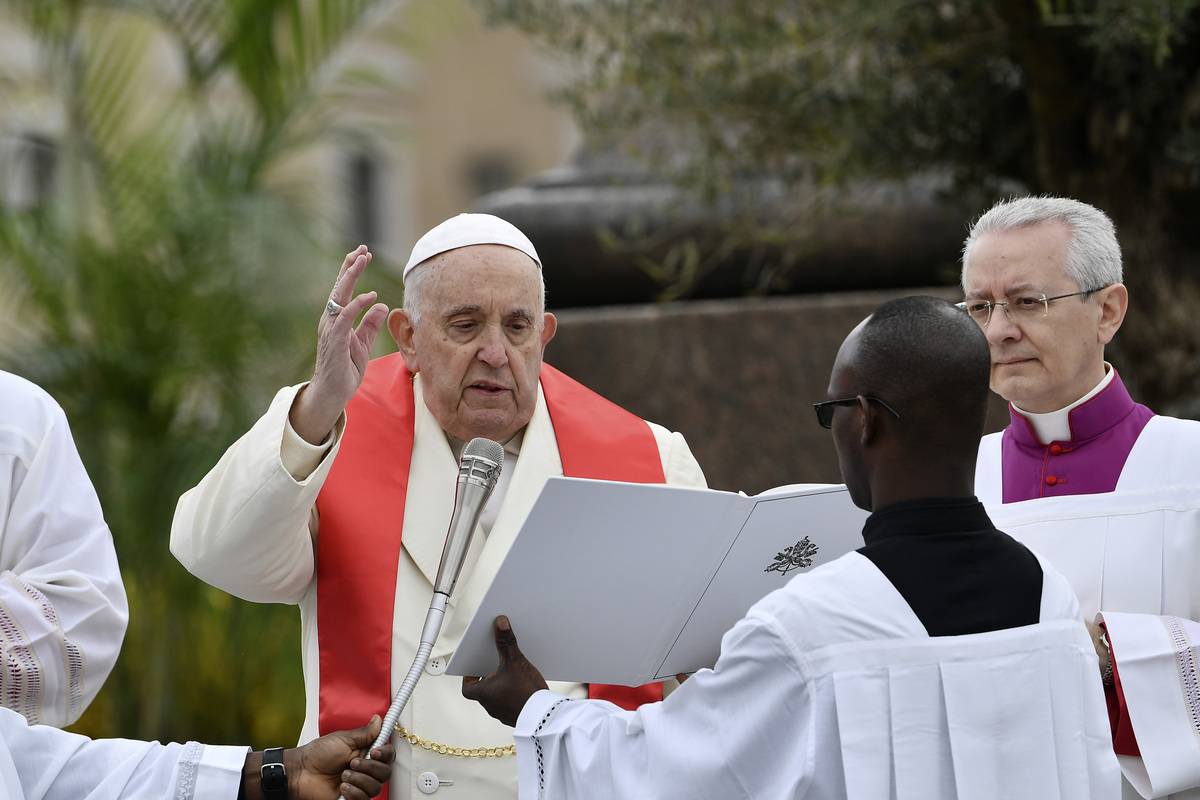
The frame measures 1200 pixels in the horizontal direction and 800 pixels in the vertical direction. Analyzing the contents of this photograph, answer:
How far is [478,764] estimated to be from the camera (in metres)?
3.48

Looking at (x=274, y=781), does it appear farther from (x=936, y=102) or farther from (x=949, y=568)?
(x=936, y=102)

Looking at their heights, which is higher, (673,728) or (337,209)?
(337,209)

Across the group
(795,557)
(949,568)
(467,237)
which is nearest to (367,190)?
(467,237)

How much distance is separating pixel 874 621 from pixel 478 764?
1.09m

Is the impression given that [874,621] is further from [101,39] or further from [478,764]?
[101,39]

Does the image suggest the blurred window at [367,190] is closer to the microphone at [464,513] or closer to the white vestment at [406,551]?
the white vestment at [406,551]

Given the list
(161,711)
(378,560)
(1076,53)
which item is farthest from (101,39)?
(378,560)

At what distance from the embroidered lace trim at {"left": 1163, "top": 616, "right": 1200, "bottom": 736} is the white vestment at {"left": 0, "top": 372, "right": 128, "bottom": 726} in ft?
6.81

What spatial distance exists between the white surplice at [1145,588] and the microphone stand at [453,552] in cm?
118

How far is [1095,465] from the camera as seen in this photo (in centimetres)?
357

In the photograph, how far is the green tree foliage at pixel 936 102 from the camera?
5.48 metres

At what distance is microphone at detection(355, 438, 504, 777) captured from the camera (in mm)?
2977

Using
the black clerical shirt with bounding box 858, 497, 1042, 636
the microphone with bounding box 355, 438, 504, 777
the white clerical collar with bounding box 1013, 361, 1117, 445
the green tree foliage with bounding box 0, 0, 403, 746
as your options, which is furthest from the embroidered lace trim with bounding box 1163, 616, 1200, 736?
the green tree foliage with bounding box 0, 0, 403, 746

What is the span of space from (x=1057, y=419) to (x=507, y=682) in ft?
4.37
